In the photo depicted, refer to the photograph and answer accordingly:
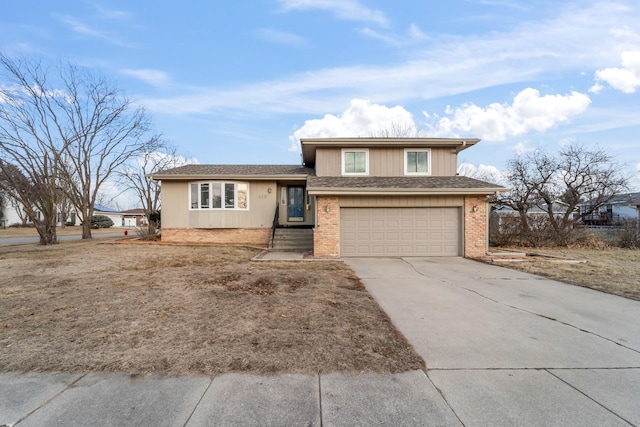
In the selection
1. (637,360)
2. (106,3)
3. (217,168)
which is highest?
(106,3)

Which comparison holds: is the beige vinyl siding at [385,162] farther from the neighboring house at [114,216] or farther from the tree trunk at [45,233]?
the neighboring house at [114,216]

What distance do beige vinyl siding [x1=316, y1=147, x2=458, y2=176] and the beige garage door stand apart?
2534 mm

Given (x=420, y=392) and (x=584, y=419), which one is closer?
(x=584, y=419)

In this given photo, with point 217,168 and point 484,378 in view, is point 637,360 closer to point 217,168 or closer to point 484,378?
point 484,378

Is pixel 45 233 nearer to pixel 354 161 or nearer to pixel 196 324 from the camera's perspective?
pixel 354 161

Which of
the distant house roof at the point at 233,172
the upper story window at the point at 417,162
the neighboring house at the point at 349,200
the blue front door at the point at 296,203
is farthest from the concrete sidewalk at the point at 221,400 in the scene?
the blue front door at the point at 296,203

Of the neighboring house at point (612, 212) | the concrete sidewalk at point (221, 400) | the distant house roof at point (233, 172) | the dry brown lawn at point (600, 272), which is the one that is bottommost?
the dry brown lawn at point (600, 272)

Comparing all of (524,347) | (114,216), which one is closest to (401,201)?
(524,347)

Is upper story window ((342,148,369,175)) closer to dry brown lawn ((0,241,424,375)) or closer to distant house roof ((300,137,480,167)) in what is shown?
distant house roof ((300,137,480,167))

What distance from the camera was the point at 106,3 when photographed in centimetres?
1021

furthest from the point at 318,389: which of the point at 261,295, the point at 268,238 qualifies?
the point at 268,238

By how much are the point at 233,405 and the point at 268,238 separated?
503 inches

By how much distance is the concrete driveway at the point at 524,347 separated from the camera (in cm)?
257

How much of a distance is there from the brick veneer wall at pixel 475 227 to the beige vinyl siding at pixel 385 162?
8.15ft
